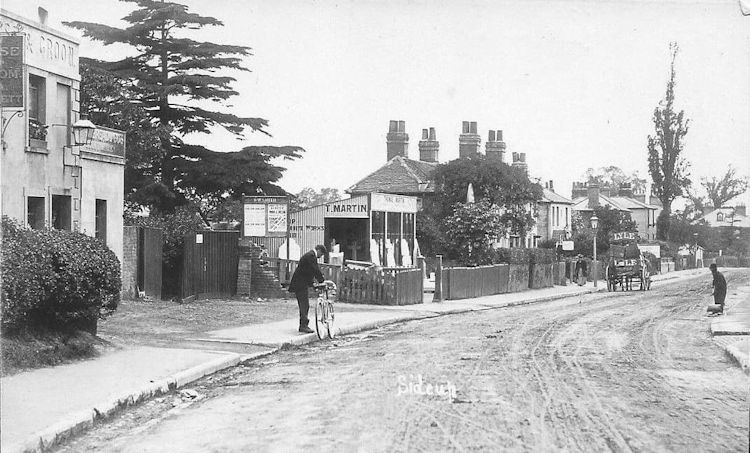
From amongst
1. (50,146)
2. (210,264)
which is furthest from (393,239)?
(50,146)

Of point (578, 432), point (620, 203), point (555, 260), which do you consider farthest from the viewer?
point (620, 203)

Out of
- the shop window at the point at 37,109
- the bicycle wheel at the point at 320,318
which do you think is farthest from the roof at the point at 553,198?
the bicycle wheel at the point at 320,318

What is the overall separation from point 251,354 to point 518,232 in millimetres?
40526

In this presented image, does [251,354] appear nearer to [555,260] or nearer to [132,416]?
[132,416]

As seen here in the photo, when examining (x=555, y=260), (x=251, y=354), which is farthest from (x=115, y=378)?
(x=555, y=260)

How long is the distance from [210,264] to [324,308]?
8.22 metres

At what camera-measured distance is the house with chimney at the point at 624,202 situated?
87963 mm

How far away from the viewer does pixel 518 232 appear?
175 feet

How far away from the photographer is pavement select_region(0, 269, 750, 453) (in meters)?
8.34

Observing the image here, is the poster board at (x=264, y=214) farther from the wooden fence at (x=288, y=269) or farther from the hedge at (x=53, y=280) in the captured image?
the hedge at (x=53, y=280)

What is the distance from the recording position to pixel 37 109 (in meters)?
19.5

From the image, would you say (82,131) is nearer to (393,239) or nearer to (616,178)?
(393,239)

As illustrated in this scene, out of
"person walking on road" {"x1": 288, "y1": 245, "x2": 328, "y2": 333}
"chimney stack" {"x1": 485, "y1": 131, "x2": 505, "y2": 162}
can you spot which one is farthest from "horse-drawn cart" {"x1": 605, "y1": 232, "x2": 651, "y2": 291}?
"person walking on road" {"x1": 288, "y1": 245, "x2": 328, "y2": 333}

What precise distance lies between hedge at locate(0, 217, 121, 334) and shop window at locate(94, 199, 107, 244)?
30.4 ft
